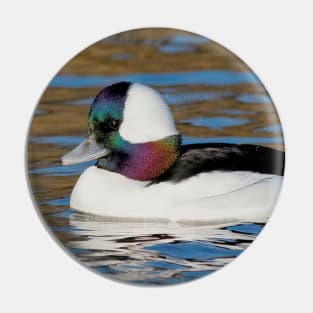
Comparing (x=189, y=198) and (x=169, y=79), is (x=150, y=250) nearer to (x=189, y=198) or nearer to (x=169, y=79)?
(x=189, y=198)

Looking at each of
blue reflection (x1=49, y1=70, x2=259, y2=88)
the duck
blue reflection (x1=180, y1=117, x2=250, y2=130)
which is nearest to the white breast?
the duck

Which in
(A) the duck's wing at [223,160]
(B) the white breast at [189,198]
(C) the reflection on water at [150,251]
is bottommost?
(C) the reflection on water at [150,251]

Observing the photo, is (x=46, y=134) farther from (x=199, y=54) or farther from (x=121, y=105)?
(x=199, y=54)

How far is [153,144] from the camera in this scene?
532 centimetres

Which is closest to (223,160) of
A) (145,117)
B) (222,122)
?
(222,122)

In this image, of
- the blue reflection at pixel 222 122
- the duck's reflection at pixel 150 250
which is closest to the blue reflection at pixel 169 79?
the blue reflection at pixel 222 122

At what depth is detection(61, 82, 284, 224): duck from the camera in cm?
525

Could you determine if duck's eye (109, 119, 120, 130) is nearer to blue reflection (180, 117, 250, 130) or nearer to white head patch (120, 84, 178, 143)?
white head patch (120, 84, 178, 143)

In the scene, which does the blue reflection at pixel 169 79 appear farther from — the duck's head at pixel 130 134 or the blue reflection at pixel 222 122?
the blue reflection at pixel 222 122

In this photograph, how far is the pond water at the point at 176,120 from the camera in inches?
205

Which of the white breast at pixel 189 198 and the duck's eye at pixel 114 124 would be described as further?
the duck's eye at pixel 114 124

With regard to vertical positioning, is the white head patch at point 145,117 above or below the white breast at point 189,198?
above

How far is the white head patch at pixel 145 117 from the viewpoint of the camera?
527 centimetres

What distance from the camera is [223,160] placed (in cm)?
532
